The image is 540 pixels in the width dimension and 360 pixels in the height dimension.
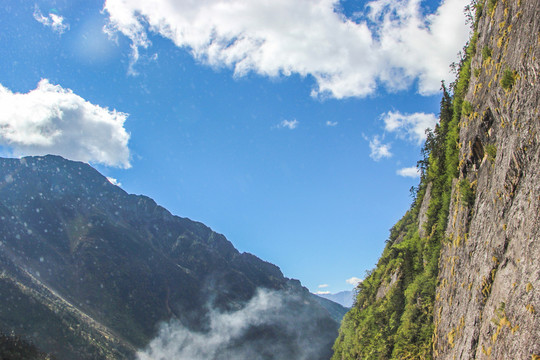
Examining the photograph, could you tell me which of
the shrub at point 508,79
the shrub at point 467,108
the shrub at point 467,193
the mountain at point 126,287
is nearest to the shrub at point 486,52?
the shrub at point 467,108

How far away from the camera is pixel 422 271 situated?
20.5 metres

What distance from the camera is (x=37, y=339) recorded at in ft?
254

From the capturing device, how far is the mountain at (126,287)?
116 metres

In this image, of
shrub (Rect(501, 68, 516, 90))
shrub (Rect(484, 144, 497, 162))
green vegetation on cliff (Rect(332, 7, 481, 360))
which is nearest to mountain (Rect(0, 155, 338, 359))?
green vegetation on cliff (Rect(332, 7, 481, 360))

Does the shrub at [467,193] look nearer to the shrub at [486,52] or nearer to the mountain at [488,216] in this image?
the mountain at [488,216]

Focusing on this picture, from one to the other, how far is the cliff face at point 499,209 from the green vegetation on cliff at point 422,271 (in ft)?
6.70

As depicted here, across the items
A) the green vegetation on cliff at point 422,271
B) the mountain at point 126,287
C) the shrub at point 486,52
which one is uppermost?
the shrub at point 486,52

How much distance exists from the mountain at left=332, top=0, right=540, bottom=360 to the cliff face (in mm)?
30

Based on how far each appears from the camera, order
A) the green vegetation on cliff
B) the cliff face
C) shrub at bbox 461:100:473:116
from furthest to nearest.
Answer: the green vegetation on cliff → shrub at bbox 461:100:473:116 → the cliff face

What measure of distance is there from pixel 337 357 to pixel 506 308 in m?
34.4

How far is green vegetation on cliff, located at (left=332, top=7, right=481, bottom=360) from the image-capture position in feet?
53.6

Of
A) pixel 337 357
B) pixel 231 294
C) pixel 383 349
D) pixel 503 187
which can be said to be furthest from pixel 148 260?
pixel 503 187

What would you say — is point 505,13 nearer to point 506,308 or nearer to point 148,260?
point 506,308

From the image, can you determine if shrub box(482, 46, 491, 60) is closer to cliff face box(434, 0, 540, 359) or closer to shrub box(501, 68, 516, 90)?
cliff face box(434, 0, 540, 359)
